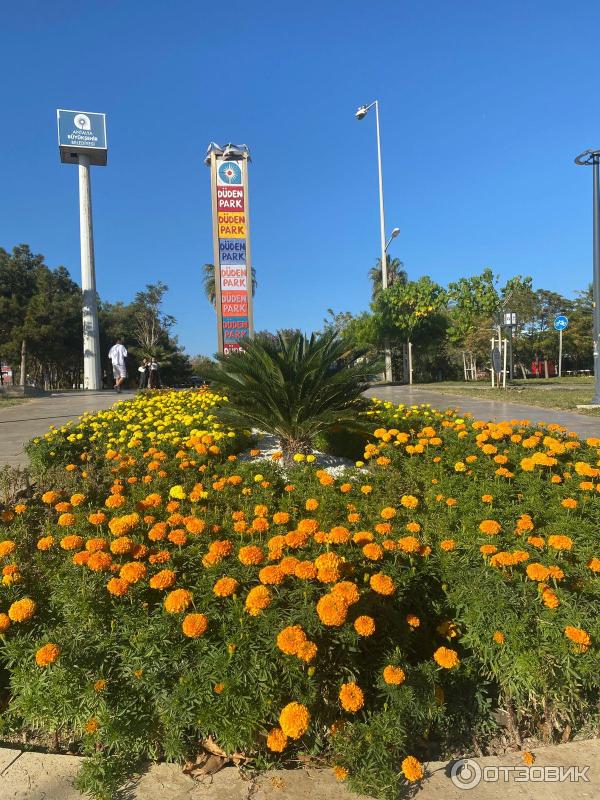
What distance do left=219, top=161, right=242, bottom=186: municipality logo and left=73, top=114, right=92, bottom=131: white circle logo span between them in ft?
74.6

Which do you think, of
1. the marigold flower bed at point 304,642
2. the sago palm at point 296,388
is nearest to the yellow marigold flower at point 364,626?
the marigold flower bed at point 304,642

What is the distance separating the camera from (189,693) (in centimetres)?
141

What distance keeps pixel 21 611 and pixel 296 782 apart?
3.27ft

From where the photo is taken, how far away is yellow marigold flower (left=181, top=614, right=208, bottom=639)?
4.64ft

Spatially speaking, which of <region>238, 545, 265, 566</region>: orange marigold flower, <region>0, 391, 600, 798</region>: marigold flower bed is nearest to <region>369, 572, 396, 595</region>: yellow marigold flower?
<region>0, 391, 600, 798</region>: marigold flower bed

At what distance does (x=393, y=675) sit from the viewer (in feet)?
4.67

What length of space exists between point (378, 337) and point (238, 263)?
59.8 feet

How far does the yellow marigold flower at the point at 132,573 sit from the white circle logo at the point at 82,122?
115 feet

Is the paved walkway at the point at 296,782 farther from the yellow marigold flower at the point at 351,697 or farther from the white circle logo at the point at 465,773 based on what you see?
the yellow marigold flower at the point at 351,697

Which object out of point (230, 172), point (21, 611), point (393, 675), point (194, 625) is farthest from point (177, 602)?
point (230, 172)

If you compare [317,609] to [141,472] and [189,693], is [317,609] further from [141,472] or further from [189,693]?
[141,472]

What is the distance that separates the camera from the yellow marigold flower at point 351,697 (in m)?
1.34

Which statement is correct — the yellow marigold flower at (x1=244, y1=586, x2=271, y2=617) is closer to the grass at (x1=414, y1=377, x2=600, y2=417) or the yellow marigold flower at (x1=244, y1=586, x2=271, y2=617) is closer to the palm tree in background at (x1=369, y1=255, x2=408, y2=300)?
the grass at (x1=414, y1=377, x2=600, y2=417)

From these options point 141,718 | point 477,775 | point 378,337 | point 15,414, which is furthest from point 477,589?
point 378,337
